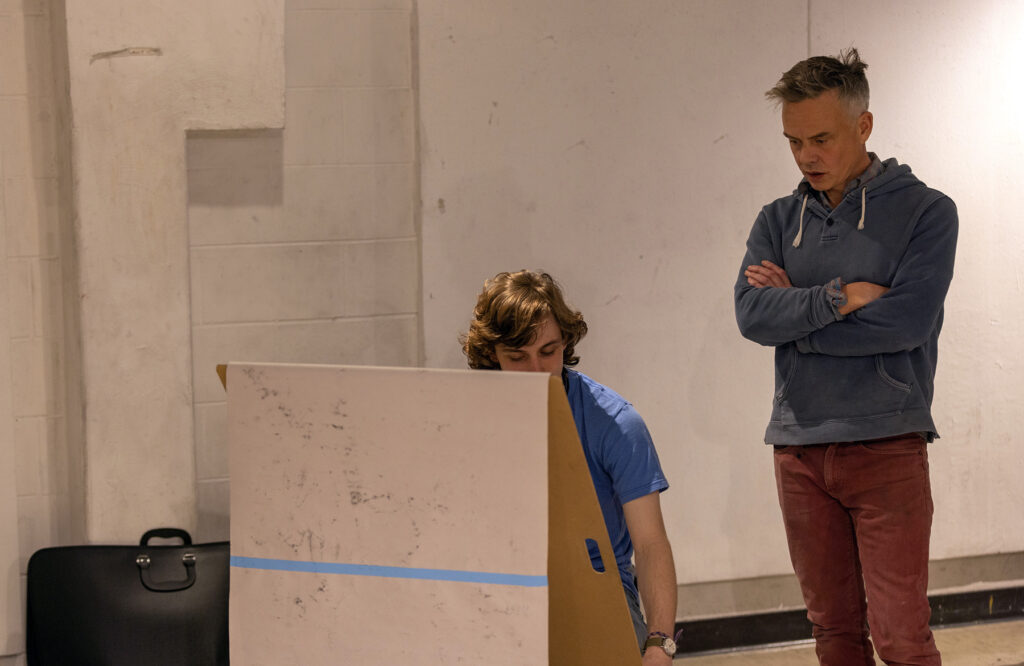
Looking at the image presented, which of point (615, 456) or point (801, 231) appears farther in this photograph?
point (801, 231)

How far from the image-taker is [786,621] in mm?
3203

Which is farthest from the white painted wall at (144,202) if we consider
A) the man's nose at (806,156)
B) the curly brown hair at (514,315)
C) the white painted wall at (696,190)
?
the man's nose at (806,156)

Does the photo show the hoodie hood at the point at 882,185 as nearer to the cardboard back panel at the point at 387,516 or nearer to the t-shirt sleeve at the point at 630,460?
the t-shirt sleeve at the point at 630,460

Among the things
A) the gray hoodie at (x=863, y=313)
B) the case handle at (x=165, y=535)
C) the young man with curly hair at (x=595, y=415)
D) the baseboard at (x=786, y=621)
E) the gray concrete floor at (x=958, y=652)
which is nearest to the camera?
the young man with curly hair at (x=595, y=415)

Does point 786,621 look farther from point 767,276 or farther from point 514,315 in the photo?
point 514,315

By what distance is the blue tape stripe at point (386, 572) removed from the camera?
4.71 ft

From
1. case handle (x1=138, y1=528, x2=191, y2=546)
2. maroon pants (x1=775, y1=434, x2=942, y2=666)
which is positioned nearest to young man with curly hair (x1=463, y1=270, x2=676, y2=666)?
maroon pants (x1=775, y1=434, x2=942, y2=666)

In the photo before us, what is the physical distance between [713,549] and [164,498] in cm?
159

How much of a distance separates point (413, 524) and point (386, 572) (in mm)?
86

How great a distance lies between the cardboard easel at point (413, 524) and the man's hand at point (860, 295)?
38.6 inches

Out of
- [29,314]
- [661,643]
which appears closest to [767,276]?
[661,643]

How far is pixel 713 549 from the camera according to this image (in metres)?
3.13

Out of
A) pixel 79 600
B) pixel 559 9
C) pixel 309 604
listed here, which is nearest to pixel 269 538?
pixel 309 604

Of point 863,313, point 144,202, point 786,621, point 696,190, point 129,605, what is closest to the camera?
point 863,313
